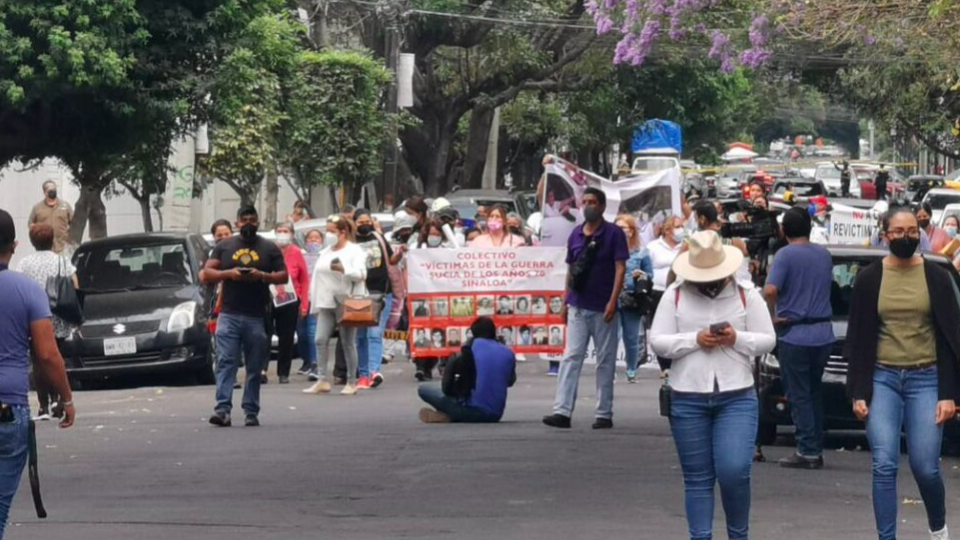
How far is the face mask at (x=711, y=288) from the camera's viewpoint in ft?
27.9

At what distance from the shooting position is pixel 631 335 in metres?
18.9

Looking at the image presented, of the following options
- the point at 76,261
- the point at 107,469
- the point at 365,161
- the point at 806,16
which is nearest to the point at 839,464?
the point at 806,16

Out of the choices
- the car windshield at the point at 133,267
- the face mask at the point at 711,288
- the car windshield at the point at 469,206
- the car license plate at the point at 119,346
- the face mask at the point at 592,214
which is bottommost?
the car license plate at the point at 119,346

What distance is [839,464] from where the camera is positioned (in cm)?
1303

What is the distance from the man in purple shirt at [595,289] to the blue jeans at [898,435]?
508 centimetres

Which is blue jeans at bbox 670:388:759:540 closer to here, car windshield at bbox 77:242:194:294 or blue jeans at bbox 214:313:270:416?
blue jeans at bbox 214:313:270:416

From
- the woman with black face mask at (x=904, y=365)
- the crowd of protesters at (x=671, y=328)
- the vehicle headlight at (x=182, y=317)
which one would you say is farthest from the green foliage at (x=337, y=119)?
the woman with black face mask at (x=904, y=365)

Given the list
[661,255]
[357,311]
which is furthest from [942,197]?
[357,311]

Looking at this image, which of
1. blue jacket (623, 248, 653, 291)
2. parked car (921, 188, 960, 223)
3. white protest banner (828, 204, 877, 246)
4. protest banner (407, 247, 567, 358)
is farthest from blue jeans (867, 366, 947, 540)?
parked car (921, 188, 960, 223)

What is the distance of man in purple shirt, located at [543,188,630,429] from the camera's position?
1420 centimetres

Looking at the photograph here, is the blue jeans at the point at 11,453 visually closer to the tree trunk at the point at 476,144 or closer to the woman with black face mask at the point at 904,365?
the woman with black face mask at the point at 904,365

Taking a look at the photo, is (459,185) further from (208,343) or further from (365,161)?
(208,343)

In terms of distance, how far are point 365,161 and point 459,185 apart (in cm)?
1261

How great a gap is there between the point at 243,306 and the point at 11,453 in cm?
704
